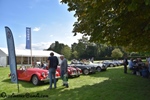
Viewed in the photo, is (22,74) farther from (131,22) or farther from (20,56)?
(20,56)

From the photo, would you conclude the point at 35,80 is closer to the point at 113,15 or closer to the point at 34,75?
the point at 34,75

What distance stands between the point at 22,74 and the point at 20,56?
76.7 ft

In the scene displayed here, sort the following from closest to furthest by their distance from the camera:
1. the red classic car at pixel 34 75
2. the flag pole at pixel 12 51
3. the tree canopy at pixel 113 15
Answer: the tree canopy at pixel 113 15 → the flag pole at pixel 12 51 → the red classic car at pixel 34 75

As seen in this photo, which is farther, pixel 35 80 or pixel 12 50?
pixel 35 80

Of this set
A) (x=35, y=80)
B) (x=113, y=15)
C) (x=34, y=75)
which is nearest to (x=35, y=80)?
(x=35, y=80)

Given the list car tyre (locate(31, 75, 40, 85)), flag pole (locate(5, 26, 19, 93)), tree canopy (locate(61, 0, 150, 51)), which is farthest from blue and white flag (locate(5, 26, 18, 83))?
tree canopy (locate(61, 0, 150, 51))

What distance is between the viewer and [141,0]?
3.93 metres

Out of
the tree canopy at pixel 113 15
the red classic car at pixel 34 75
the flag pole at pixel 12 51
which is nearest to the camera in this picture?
the tree canopy at pixel 113 15

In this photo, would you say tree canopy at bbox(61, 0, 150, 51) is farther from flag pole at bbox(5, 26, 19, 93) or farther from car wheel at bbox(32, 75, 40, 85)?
car wheel at bbox(32, 75, 40, 85)

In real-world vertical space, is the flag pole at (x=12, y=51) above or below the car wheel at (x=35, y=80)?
above

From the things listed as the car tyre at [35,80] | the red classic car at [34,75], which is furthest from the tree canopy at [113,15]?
the car tyre at [35,80]

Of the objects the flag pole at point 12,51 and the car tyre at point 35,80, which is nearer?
the flag pole at point 12,51

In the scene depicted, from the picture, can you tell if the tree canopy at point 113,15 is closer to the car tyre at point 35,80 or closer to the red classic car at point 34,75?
the red classic car at point 34,75

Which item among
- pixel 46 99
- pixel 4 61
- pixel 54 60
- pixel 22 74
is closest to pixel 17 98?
pixel 46 99
